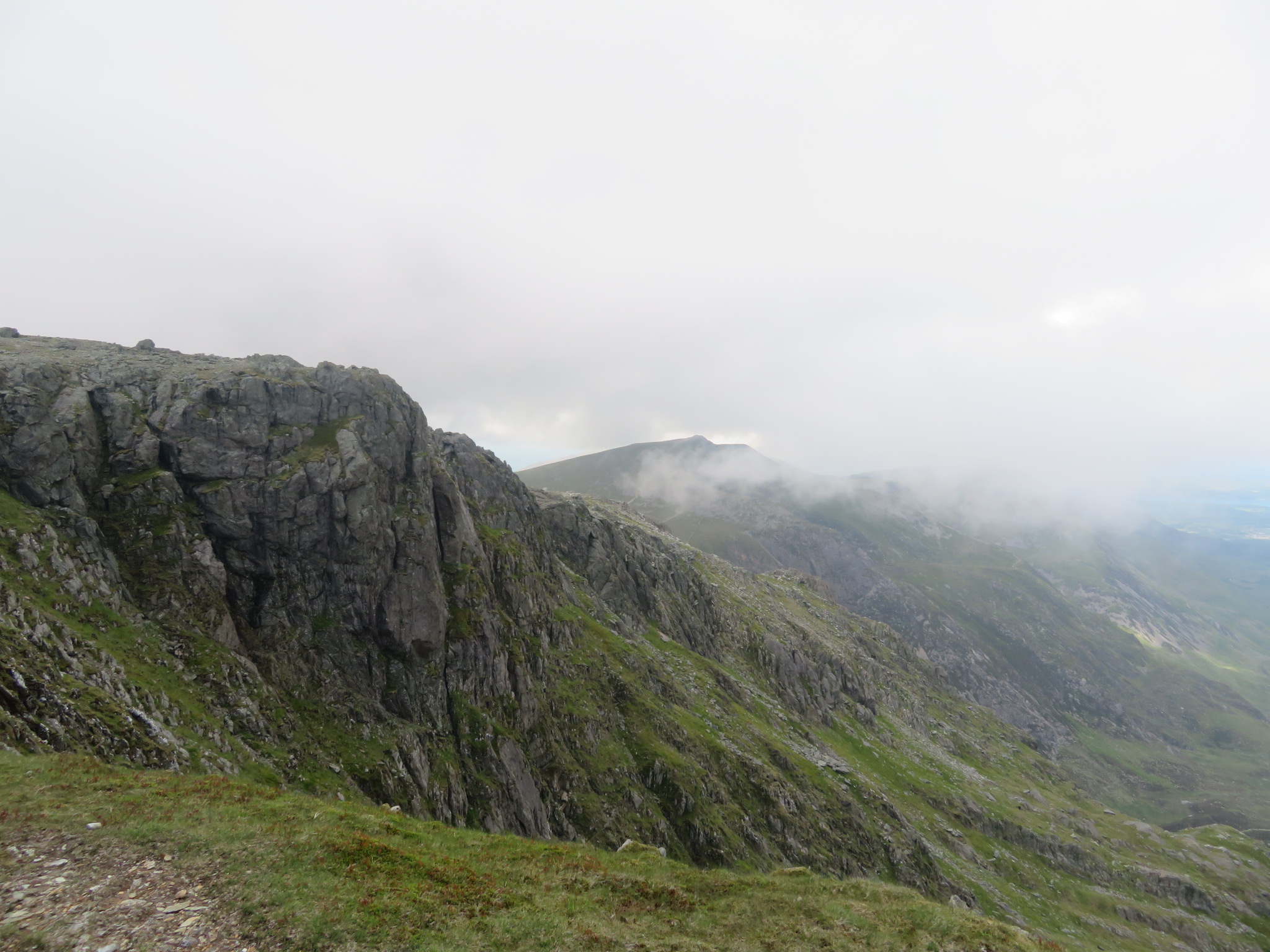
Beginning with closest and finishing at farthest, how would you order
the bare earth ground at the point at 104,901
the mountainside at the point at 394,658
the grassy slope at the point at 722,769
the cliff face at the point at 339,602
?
the bare earth ground at the point at 104,901, the grassy slope at the point at 722,769, the mountainside at the point at 394,658, the cliff face at the point at 339,602

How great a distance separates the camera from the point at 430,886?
784 inches

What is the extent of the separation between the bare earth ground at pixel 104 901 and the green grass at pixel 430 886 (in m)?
0.65

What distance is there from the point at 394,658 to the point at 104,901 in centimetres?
4642

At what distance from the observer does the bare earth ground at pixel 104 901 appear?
14.1 m

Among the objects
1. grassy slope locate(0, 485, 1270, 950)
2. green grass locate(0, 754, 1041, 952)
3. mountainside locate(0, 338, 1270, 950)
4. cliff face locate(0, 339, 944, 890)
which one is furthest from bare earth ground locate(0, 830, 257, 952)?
cliff face locate(0, 339, 944, 890)

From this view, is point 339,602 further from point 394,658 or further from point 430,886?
point 430,886

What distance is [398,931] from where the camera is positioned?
17.0 metres

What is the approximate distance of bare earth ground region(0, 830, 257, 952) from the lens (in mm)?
14141

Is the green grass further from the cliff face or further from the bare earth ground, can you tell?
the cliff face

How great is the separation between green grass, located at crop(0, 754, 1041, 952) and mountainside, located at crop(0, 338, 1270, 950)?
9.46 metres

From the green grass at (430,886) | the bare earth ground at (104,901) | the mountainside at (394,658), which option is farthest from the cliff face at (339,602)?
the bare earth ground at (104,901)

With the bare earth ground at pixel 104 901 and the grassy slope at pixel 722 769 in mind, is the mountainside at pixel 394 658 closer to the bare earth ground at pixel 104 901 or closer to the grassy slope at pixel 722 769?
the grassy slope at pixel 722 769

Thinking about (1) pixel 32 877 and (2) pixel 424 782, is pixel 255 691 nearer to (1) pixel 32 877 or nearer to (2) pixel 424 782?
(2) pixel 424 782

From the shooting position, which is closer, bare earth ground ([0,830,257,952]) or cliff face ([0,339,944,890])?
bare earth ground ([0,830,257,952])
